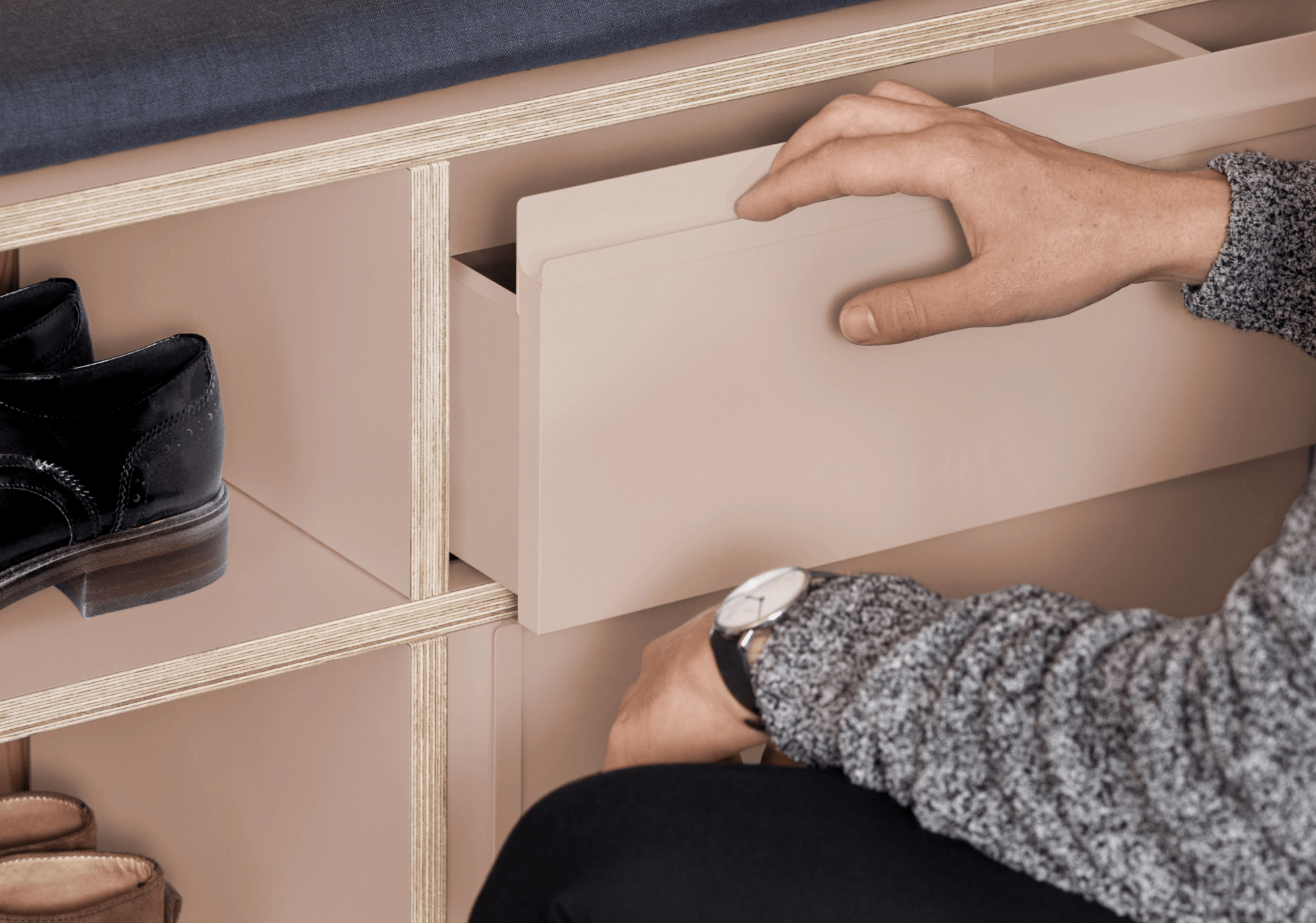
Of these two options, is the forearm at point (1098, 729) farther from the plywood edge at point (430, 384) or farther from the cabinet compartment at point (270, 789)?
the cabinet compartment at point (270, 789)

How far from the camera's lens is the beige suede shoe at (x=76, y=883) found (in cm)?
94

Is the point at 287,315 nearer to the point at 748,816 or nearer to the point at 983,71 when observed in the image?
the point at 748,816

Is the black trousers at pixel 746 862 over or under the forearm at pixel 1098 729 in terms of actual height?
under

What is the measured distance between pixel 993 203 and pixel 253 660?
1.59 feet

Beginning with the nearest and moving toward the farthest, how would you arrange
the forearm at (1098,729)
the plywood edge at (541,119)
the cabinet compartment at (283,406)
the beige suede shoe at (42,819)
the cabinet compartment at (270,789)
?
the forearm at (1098,729)
the plywood edge at (541,119)
the cabinet compartment at (283,406)
the cabinet compartment at (270,789)
the beige suede shoe at (42,819)

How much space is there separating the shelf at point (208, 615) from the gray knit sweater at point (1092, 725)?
28cm

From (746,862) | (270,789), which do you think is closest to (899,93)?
(746,862)

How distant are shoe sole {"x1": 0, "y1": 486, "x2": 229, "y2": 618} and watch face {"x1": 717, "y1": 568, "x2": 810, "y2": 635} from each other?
1.08ft

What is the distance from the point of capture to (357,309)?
76 centimetres

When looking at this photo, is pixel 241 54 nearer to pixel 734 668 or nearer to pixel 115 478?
pixel 115 478

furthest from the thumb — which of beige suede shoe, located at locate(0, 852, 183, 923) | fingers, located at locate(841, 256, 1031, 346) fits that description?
beige suede shoe, located at locate(0, 852, 183, 923)

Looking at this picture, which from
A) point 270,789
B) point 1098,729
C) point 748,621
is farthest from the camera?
point 270,789

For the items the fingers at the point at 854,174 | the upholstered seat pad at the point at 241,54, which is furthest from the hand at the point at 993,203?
the upholstered seat pad at the point at 241,54

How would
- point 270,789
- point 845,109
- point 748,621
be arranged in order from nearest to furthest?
1. point 748,621
2. point 845,109
3. point 270,789
